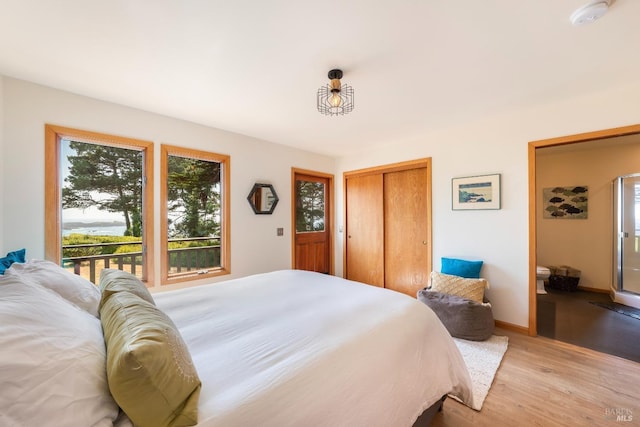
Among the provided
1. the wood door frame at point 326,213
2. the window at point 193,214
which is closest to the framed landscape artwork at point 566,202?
the wood door frame at point 326,213

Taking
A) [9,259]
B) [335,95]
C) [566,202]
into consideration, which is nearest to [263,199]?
[335,95]

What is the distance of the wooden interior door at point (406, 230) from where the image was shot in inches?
145

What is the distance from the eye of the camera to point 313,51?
1.75 metres

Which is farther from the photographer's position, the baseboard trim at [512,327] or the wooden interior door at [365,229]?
the wooden interior door at [365,229]

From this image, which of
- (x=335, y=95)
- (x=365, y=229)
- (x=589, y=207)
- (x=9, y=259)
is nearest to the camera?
(x=9, y=259)

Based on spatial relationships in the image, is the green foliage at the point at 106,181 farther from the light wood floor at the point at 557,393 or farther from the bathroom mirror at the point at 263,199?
the light wood floor at the point at 557,393

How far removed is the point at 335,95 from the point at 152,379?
1.96m

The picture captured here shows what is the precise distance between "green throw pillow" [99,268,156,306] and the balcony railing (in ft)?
4.82

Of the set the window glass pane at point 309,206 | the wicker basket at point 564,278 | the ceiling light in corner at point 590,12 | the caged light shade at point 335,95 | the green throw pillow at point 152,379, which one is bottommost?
the wicker basket at point 564,278

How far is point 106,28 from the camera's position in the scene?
1.53m

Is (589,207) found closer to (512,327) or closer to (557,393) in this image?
(512,327)

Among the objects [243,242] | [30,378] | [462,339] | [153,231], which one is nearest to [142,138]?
[153,231]

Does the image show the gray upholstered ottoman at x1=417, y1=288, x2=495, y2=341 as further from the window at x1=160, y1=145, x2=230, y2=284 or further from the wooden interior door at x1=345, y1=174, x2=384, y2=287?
the window at x1=160, y1=145, x2=230, y2=284

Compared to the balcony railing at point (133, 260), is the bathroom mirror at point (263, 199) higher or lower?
higher
